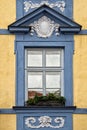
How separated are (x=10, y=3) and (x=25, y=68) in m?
1.66

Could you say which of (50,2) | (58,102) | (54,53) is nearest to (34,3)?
(50,2)

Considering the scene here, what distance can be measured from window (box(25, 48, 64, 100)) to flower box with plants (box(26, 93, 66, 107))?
25 centimetres

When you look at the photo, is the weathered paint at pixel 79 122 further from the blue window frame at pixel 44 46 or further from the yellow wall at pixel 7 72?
the yellow wall at pixel 7 72

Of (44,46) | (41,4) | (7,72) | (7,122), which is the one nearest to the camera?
(7,122)

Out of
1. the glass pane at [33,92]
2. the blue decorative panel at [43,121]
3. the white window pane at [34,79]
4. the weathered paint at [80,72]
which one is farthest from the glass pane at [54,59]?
the blue decorative panel at [43,121]

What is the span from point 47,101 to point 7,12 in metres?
2.42

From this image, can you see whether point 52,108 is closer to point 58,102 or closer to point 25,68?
point 58,102

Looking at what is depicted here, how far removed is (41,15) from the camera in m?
15.5

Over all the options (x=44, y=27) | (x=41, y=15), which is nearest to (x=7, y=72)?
(x=44, y=27)

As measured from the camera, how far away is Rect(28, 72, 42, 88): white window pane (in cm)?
1556

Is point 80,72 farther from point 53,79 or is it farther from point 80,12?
point 80,12

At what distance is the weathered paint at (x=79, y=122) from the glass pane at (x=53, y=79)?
3.11 feet

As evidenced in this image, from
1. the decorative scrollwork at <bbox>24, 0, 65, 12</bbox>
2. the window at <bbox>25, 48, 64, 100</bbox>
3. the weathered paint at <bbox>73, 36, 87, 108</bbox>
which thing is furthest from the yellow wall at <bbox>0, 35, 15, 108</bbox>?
the weathered paint at <bbox>73, 36, 87, 108</bbox>

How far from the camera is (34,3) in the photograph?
15602 millimetres
